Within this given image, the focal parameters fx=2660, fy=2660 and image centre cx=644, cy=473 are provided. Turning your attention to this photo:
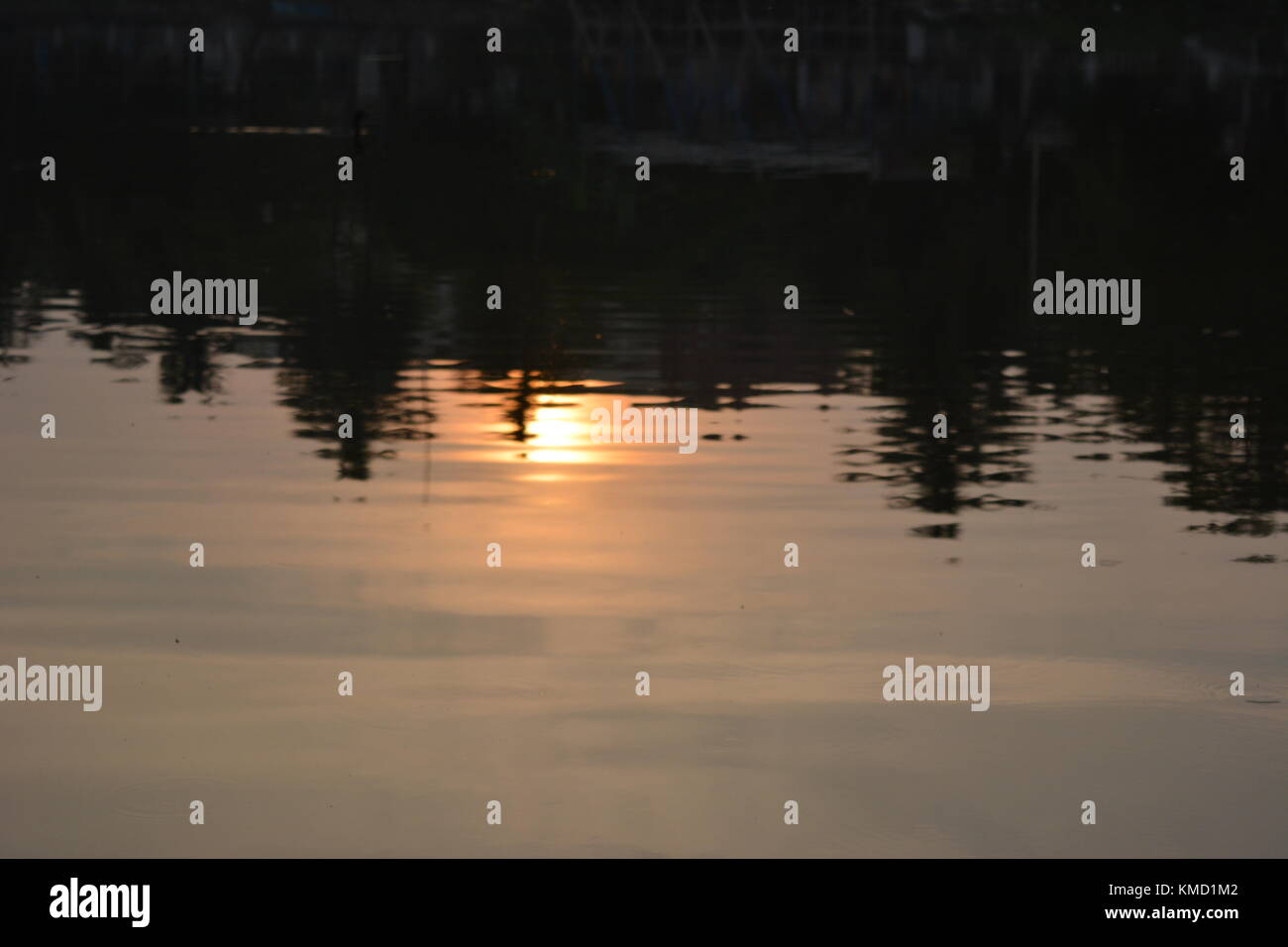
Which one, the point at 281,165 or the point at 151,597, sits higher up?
the point at 281,165

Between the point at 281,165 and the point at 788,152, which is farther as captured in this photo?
the point at 788,152

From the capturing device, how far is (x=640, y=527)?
646 inches

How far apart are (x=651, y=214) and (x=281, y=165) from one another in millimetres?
13581

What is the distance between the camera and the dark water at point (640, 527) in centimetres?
1079

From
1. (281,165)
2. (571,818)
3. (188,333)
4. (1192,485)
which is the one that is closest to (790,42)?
(281,165)

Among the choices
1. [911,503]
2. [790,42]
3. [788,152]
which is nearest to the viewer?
[911,503]

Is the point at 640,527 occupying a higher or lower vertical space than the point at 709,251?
lower

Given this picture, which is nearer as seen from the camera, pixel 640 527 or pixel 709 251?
pixel 640 527

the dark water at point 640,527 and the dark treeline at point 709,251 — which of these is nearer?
the dark water at point 640,527

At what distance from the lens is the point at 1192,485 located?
18156 millimetres

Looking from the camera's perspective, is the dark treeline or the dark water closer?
the dark water

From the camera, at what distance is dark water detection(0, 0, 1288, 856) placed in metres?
10.8
